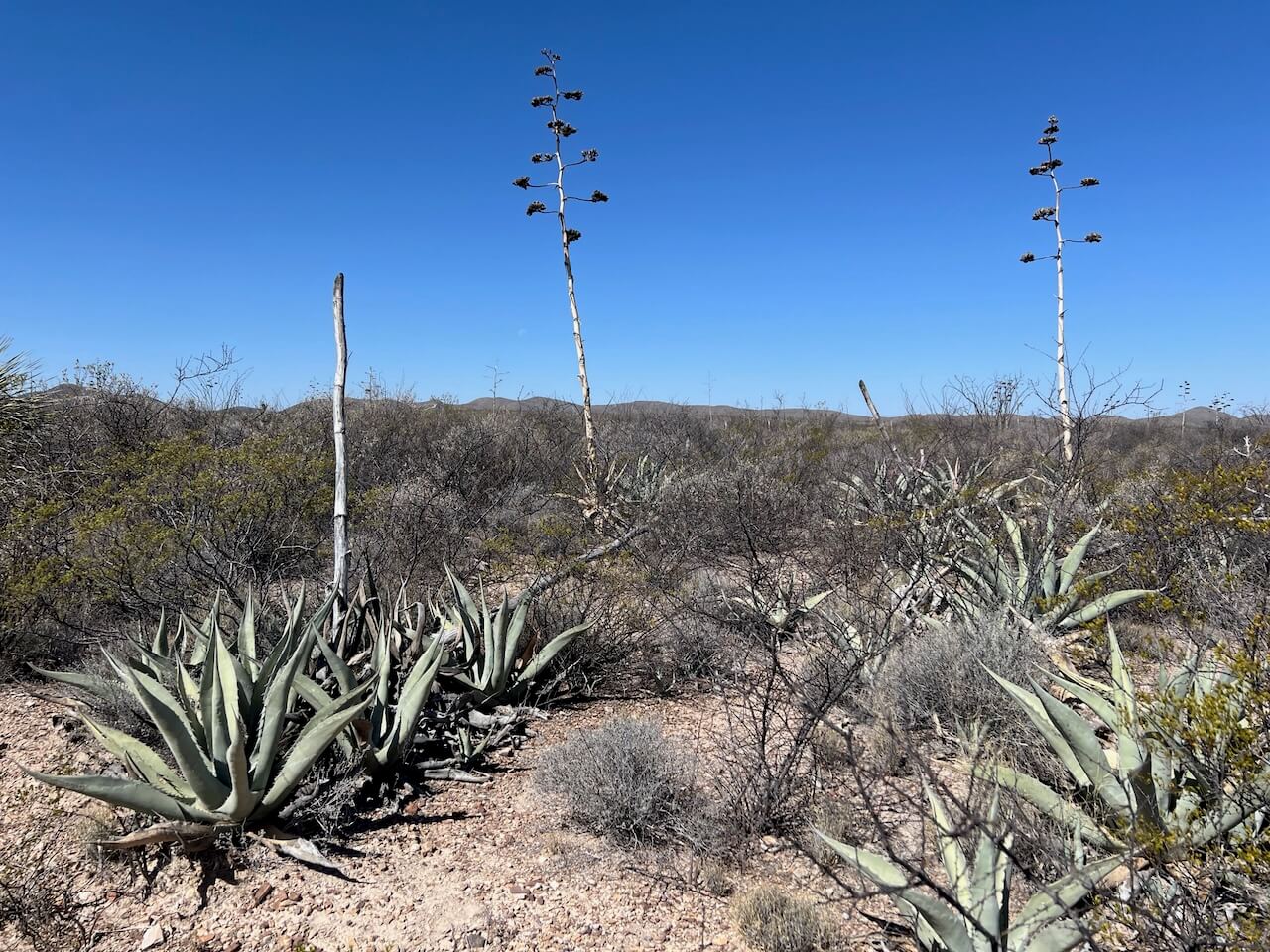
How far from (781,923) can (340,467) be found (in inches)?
166

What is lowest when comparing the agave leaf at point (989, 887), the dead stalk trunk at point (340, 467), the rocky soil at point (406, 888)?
the rocky soil at point (406, 888)

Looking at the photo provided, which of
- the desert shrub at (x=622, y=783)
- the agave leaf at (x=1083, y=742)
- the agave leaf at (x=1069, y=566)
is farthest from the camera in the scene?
the agave leaf at (x=1069, y=566)

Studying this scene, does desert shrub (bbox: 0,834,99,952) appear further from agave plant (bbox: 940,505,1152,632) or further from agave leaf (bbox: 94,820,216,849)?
agave plant (bbox: 940,505,1152,632)

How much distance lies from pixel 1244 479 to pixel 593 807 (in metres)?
4.99

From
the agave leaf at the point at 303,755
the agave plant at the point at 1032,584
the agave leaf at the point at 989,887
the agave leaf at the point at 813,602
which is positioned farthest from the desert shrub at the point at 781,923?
the agave plant at the point at 1032,584

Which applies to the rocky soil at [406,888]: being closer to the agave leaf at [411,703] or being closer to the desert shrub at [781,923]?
the desert shrub at [781,923]

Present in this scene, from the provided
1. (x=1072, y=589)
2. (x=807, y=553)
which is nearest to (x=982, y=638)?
(x=1072, y=589)

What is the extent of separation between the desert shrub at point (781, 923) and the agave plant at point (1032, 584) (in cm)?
317

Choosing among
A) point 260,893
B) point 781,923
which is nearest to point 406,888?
point 260,893

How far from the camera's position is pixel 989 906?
2.05 m

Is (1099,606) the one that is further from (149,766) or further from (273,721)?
(149,766)

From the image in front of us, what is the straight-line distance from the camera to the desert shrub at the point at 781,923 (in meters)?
2.53

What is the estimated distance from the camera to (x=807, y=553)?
26.0ft

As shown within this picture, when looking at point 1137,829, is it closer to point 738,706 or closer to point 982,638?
point 982,638
